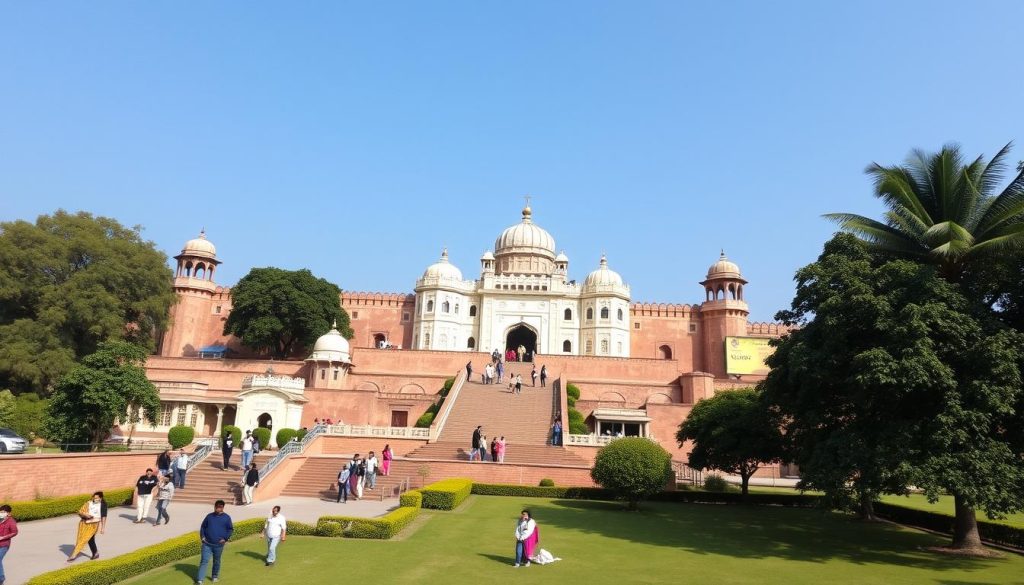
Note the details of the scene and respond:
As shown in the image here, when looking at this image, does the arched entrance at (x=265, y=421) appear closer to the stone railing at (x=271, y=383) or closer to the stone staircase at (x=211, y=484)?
the stone railing at (x=271, y=383)

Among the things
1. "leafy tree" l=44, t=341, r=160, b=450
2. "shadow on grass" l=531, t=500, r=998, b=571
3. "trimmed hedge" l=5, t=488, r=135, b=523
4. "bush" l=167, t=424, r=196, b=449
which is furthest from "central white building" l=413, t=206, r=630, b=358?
"trimmed hedge" l=5, t=488, r=135, b=523

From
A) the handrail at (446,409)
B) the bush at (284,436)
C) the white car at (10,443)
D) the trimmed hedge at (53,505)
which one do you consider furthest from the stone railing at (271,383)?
the trimmed hedge at (53,505)

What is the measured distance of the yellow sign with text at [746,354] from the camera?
42.5 meters

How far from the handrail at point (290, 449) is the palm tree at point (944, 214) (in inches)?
593

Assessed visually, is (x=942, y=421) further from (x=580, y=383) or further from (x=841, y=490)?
(x=580, y=383)

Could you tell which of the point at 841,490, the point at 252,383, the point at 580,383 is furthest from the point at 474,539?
the point at 580,383

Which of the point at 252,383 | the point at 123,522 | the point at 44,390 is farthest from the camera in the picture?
the point at 44,390

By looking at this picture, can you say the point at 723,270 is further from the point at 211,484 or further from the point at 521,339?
the point at 211,484

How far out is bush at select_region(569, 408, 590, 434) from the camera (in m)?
26.2

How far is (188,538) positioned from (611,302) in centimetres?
3645

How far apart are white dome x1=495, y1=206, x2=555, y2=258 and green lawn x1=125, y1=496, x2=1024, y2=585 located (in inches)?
1372

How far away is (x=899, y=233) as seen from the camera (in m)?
13.7

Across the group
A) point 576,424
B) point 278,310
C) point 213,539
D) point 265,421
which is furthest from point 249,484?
point 278,310

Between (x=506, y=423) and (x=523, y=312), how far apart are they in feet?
68.3
